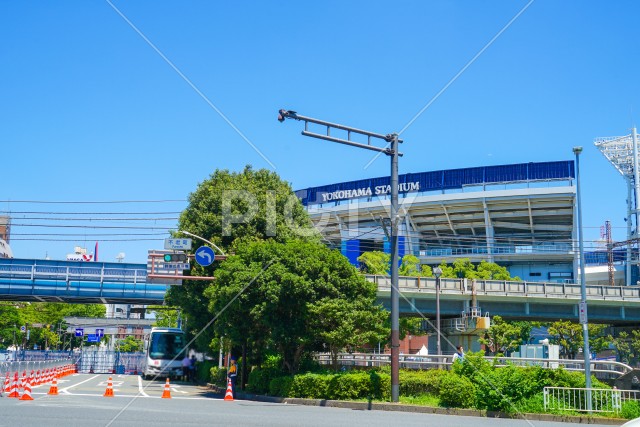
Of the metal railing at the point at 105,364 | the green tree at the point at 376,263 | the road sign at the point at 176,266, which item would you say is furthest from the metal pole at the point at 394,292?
the metal railing at the point at 105,364

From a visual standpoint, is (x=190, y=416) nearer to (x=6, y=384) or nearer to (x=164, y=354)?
(x=6, y=384)

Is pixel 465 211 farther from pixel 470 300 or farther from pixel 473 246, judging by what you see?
pixel 470 300

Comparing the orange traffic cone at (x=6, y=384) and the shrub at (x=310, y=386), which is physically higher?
the shrub at (x=310, y=386)

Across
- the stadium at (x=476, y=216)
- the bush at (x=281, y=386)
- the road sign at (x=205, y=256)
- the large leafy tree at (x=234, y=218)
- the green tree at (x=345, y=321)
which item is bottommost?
the bush at (x=281, y=386)

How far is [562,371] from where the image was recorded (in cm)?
1944

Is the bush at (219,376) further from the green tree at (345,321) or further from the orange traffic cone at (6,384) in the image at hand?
the orange traffic cone at (6,384)

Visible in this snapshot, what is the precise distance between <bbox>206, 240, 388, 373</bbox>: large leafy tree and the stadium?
173 feet

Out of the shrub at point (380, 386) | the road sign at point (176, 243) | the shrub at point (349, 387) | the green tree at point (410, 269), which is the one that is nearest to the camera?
the shrub at point (349, 387)

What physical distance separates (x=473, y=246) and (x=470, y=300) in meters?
43.0

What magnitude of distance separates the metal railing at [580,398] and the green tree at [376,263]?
38.5 meters

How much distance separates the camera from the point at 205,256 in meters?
29.5

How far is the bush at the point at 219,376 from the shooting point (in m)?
31.2

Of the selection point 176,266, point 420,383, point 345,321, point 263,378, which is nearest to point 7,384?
point 176,266

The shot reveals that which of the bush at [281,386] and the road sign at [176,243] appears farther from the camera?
the road sign at [176,243]
